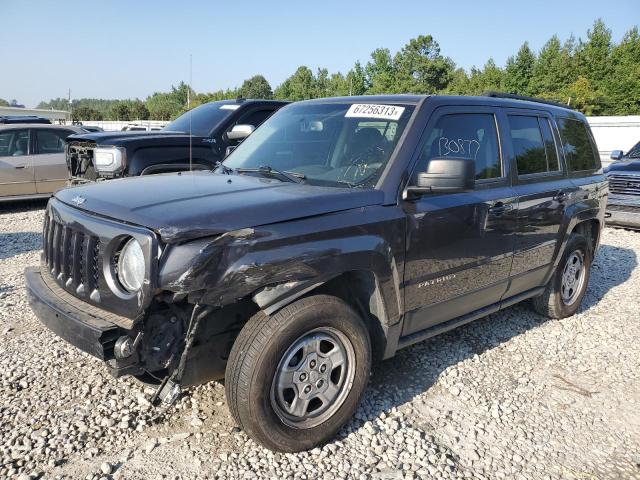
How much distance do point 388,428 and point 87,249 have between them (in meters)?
2.05

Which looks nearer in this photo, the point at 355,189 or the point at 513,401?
the point at 355,189

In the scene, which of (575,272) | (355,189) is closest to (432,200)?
(355,189)

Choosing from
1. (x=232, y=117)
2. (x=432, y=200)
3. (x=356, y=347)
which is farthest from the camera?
(x=232, y=117)

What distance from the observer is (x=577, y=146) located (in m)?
5.14

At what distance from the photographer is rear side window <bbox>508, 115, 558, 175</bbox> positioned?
4.24 m

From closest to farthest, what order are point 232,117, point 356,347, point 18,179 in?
point 356,347 → point 232,117 → point 18,179

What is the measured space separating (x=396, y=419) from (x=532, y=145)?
8.74 ft

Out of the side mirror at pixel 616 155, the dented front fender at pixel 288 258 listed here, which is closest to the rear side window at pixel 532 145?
the dented front fender at pixel 288 258

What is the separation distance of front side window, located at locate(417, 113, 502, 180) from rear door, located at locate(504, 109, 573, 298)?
202 mm

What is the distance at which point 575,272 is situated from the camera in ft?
17.5

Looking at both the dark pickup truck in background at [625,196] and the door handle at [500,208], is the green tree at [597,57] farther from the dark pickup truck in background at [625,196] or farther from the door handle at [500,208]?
the door handle at [500,208]

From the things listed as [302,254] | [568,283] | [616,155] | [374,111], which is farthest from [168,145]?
[616,155]

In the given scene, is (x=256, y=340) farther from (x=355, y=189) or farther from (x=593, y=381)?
(x=593, y=381)

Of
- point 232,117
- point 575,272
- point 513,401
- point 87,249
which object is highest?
point 232,117
